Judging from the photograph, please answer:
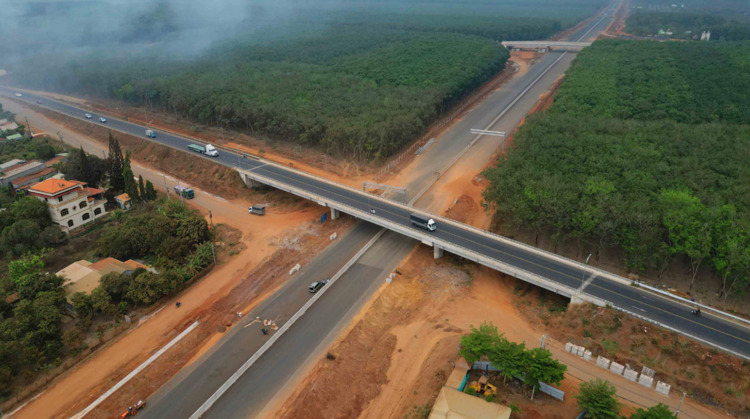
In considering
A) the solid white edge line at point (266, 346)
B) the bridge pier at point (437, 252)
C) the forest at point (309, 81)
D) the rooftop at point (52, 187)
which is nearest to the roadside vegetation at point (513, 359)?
the bridge pier at point (437, 252)

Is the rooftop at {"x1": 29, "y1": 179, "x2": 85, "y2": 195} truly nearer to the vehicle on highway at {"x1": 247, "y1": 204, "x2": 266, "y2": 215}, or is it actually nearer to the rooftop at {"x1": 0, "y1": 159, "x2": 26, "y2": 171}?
the rooftop at {"x1": 0, "y1": 159, "x2": 26, "y2": 171}

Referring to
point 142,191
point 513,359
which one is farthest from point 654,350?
point 142,191

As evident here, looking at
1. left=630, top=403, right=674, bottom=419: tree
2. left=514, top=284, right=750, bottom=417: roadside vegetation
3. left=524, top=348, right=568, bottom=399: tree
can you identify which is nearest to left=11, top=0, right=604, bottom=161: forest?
left=514, top=284, right=750, bottom=417: roadside vegetation

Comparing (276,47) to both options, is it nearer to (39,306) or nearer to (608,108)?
(608,108)

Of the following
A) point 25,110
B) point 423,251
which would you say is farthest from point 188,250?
point 25,110

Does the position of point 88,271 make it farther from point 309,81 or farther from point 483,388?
point 309,81
